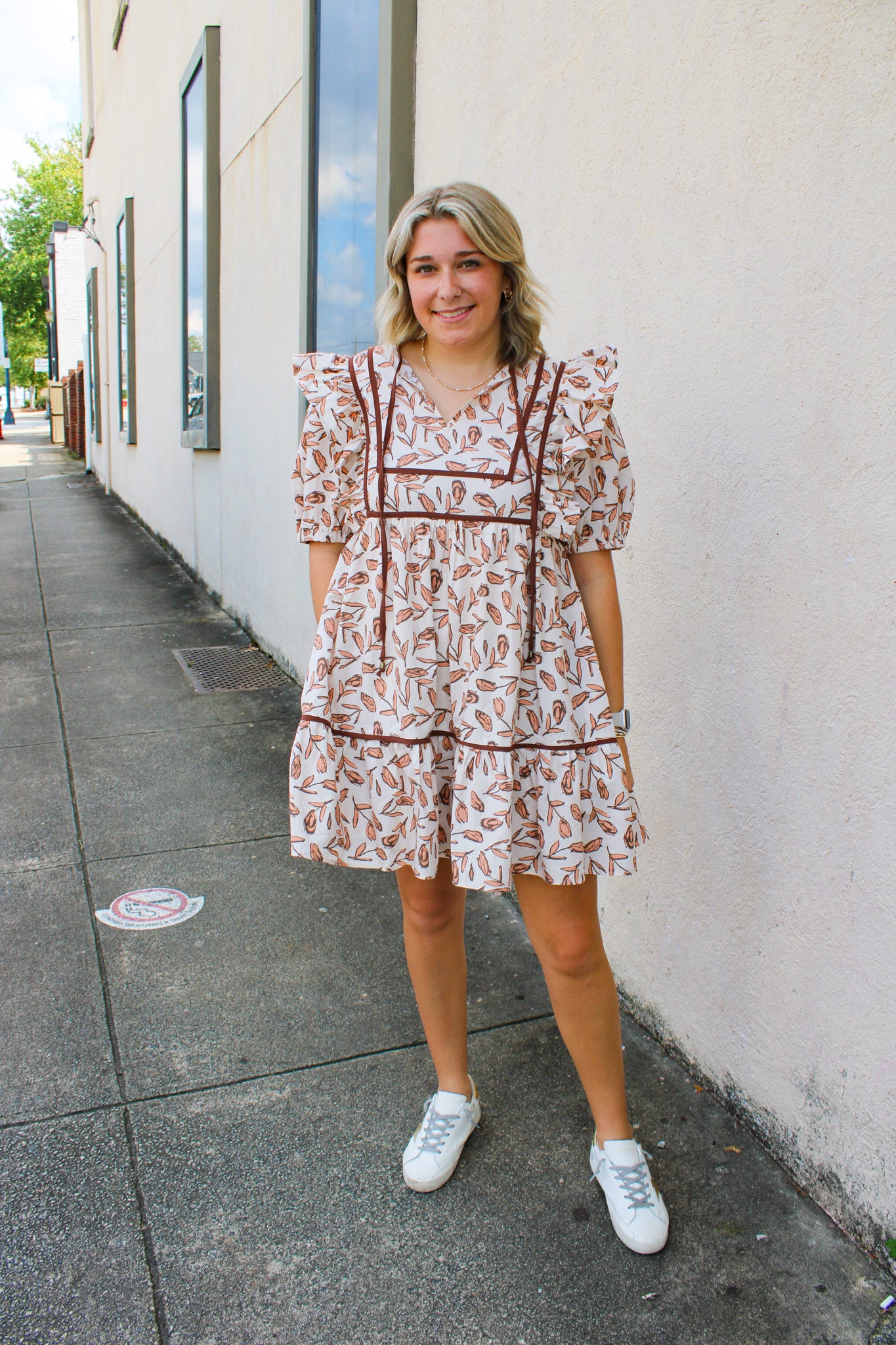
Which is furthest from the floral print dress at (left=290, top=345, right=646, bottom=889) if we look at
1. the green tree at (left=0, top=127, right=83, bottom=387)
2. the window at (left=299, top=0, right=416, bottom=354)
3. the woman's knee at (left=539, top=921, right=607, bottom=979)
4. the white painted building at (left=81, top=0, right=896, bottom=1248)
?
the green tree at (left=0, top=127, right=83, bottom=387)

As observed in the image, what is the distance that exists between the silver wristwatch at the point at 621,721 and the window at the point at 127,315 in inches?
466

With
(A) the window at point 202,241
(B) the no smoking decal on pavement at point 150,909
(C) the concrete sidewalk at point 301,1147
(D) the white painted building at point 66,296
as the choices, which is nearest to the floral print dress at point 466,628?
(C) the concrete sidewalk at point 301,1147

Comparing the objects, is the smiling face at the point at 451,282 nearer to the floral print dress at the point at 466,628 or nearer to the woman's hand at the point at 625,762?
the floral print dress at the point at 466,628

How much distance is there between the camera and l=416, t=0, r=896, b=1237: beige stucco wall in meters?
1.86

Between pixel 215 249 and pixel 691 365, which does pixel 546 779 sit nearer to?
pixel 691 365

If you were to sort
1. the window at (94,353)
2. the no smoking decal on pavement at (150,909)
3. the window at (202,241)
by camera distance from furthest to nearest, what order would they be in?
the window at (94,353)
the window at (202,241)
the no smoking decal on pavement at (150,909)

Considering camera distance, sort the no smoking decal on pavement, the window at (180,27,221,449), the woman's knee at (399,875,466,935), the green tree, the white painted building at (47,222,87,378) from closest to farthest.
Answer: the woman's knee at (399,875,466,935) < the no smoking decal on pavement < the window at (180,27,221,449) < the white painted building at (47,222,87,378) < the green tree

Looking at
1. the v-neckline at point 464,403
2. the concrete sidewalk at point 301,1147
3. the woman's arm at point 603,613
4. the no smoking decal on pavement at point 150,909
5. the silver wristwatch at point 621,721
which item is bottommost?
the concrete sidewalk at point 301,1147

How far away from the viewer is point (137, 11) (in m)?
10.6

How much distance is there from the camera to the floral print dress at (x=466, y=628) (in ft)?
6.13

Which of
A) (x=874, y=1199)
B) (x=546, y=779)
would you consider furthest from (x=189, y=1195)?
(x=874, y=1199)

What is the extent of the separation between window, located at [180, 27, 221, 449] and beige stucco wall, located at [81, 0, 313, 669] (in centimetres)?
13

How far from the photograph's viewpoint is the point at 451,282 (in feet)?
6.18

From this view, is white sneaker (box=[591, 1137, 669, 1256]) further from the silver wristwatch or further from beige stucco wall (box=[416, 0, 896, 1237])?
the silver wristwatch
